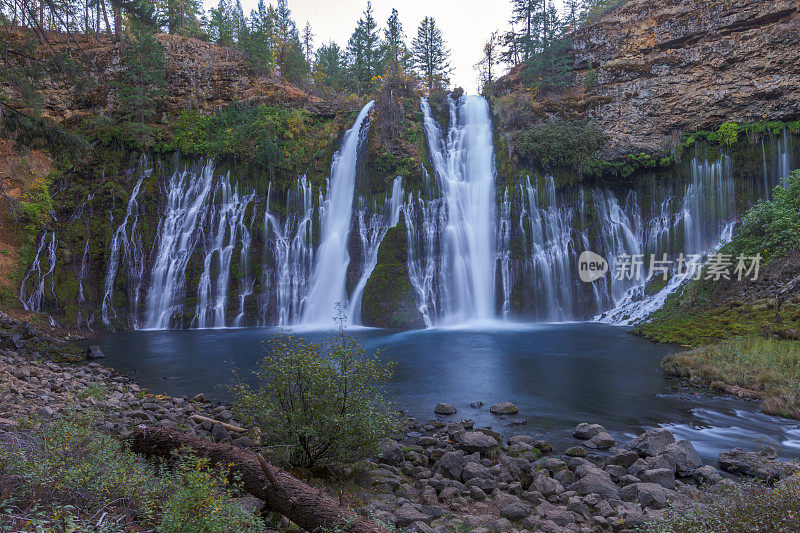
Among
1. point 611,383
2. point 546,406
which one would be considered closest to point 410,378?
point 546,406

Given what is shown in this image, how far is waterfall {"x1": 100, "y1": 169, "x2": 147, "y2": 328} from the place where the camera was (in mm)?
22375

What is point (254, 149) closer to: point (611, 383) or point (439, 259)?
point (439, 259)

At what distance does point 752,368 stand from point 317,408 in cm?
1039

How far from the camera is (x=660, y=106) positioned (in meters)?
25.1

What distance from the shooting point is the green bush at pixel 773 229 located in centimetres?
1641

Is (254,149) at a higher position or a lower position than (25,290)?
higher

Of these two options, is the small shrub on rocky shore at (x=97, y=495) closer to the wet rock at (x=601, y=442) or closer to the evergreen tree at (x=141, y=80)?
the wet rock at (x=601, y=442)

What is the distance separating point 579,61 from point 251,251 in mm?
26252

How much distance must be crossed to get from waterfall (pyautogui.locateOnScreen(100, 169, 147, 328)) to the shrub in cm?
2150

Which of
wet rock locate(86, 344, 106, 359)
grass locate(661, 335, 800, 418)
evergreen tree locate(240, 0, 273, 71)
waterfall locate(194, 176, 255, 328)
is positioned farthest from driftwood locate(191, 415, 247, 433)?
evergreen tree locate(240, 0, 273, 71)

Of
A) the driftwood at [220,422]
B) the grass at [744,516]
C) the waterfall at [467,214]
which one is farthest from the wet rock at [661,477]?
the waterfall at [467,214]

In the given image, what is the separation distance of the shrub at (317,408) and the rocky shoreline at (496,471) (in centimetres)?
57

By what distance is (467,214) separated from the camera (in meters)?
24.3

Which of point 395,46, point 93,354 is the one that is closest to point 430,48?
point 395,46
